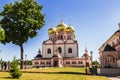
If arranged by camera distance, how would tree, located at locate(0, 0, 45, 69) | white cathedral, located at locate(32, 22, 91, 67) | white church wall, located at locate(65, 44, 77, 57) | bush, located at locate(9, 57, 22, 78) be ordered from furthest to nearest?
white church wall, located at locate(65, 44, 77, 57) < white cathedral, located at locate(32, 22, 91, 67) < tree, located at locate(0, 0, 45, 69) < bush, located at locate(9, 57, 22, 78)

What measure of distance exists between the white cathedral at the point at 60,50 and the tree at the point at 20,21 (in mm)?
46347

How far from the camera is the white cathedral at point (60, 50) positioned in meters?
101

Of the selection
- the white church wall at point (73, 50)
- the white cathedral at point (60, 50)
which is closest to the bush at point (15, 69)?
the white cathedral at point (60, 50)

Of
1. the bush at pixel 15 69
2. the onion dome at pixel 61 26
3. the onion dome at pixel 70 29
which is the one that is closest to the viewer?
the bush at pixel 15 69

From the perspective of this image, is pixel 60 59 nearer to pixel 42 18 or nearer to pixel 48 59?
pixel 48 59

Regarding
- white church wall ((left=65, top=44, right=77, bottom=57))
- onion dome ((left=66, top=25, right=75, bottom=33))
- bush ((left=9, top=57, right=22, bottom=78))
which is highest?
onion dome ((left=66, top=25, right=75, bottom=33))

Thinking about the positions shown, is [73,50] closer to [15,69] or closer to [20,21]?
[20,21]

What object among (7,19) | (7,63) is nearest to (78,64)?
(7,63)

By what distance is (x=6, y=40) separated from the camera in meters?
51.6

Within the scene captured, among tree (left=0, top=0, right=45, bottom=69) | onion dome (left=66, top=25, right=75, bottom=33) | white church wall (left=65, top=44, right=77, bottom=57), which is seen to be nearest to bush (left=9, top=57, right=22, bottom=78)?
tree (left=0, top=0, right=45, bottom=69)

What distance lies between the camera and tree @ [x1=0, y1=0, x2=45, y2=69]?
50.4 metres

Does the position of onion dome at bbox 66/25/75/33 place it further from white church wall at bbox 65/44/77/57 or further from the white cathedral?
white church wall at bbox 65/44/77/57

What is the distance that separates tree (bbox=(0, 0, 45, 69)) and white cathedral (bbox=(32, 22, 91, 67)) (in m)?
46.3

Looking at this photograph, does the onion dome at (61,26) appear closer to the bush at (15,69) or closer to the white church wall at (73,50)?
the white church wall at (73,50)
